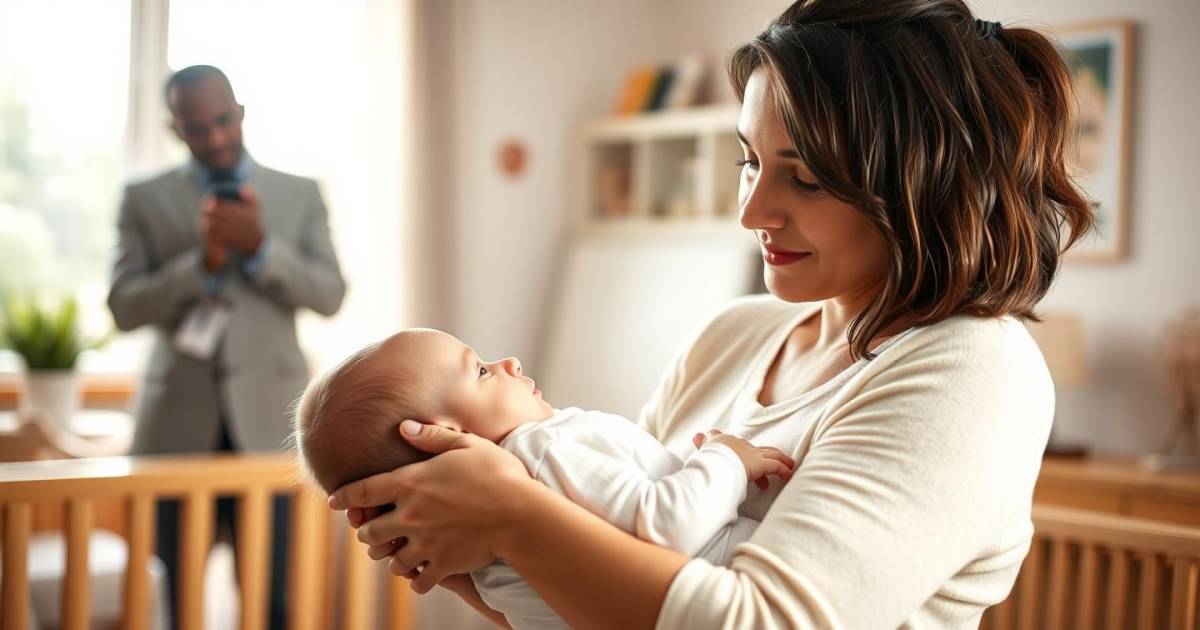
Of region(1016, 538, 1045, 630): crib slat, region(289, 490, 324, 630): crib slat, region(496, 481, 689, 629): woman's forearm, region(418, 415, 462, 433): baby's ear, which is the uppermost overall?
region(418, 415, 462, 433): baby's ear

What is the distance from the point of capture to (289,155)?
3832mm

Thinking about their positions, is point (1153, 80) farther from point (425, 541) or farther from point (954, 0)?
point (425, 541)

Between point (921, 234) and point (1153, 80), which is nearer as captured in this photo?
point (921, 234)

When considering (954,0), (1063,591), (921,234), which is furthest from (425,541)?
(1063,591)

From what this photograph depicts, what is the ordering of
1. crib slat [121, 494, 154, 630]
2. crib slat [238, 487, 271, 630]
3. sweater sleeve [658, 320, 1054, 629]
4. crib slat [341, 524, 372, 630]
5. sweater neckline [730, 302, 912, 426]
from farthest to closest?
crib slat [341, 524, 372, 630]
crib slat [238, 487, 271, 630]
crib slat [121, 494, 154, 630]
sweater neckline [730, 302, 912, 426]
sweater sleeve [658, 320, 1054, 629]

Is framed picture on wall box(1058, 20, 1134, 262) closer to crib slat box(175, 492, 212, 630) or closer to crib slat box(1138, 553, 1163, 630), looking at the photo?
crib slat box(1138, 553, 1163, 630)

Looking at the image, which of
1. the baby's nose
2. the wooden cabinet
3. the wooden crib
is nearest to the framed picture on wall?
the wooden cabinet

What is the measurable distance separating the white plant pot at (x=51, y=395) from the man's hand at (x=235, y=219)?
99 centimetres

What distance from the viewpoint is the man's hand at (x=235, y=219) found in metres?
2.84

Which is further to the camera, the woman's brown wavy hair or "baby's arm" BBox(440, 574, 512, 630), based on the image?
"baby's arm" BBox(440, 574, 512, 630)

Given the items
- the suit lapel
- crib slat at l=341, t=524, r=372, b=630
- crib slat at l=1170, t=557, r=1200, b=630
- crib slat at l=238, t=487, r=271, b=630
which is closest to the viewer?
crib slat at l=1170, t=557, r=1200, b=630

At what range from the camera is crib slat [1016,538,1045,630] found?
69.7 inches

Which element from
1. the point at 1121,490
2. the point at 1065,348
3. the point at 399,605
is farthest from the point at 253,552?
the point at 1065,348

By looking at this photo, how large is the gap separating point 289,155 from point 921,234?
3.09 m
